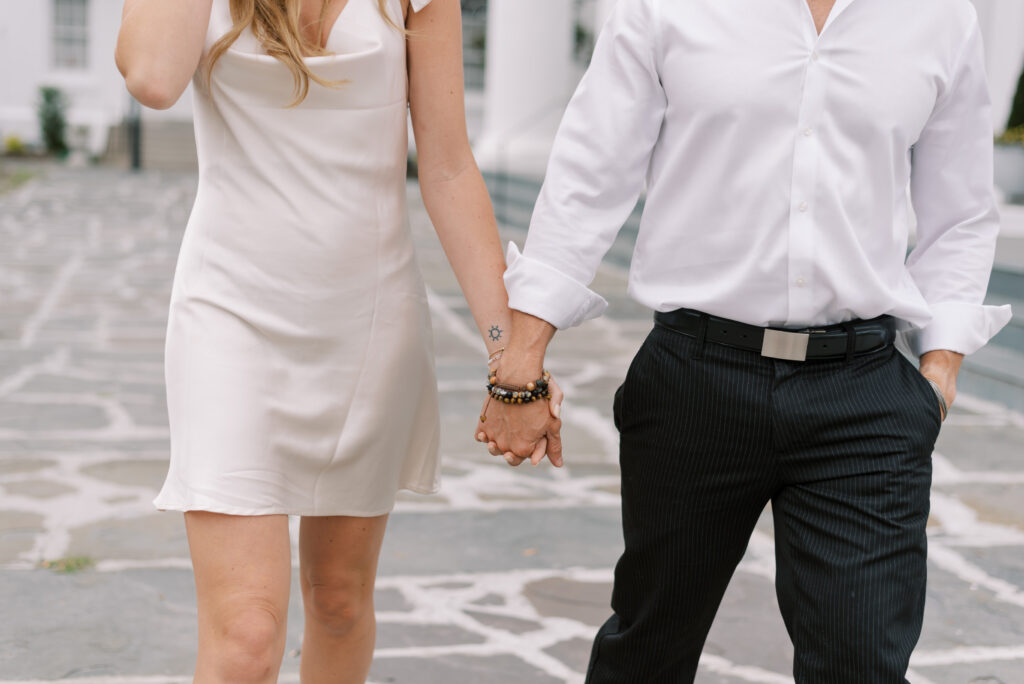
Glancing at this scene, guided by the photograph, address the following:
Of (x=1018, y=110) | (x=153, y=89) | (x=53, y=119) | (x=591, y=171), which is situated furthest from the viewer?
(x=53, y=119)

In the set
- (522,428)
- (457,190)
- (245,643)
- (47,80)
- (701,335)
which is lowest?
(47,80)

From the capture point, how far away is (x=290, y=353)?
2.21m

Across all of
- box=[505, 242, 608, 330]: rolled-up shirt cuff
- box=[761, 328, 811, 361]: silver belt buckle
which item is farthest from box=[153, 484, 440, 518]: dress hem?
box=[761, 328, 811, 361]: silver belt buckle

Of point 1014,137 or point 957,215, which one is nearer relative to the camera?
point 957,215

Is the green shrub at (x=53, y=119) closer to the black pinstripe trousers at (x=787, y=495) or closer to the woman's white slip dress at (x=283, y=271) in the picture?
the woman's white slip dress at (x=283, y=271)

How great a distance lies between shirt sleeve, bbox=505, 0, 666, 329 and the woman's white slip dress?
26 centimetres

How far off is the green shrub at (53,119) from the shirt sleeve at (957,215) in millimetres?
25037

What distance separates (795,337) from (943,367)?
0.39 meters

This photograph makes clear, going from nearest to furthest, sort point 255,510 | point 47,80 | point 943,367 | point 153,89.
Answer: point 153,89 < point 255,510 < point 943,367 < point 47,80

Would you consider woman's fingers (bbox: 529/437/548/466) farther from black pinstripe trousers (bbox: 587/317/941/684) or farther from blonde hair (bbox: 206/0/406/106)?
blonde hair (bbox: 206/0/406/106)

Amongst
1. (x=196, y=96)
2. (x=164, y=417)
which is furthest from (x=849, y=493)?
(x=164, y=417)

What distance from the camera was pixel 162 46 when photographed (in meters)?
2.05

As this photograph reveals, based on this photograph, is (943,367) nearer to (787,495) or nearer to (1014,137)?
(787,495)

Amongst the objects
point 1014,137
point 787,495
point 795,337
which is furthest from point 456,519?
point 1014,137
